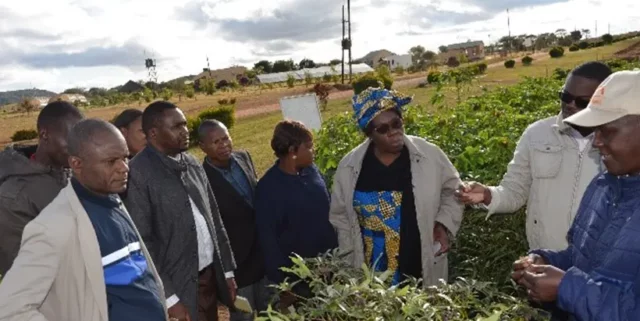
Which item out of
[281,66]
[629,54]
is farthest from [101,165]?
[281,66]

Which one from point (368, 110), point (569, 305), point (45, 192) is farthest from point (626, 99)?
point (45, 192)

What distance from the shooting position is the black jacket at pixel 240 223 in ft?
12.7

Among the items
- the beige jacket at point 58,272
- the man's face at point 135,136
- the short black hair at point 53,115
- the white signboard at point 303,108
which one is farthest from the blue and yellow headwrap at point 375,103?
the white signboard at point 303,108

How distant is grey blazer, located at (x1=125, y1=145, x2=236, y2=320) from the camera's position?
3191 millimetres

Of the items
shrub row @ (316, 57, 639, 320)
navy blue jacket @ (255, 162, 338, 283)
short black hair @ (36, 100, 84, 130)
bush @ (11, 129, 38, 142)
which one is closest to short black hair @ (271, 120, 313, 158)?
navy blue jacket @ (255, 162, 338, 283)

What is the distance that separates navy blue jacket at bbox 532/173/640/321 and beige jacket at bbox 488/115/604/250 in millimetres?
768

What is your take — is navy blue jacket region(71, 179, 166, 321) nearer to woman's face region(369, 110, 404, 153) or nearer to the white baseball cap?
woman's face region(369, 110, 404, 153)

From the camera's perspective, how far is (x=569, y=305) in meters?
1.82

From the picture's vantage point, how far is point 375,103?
121 inches

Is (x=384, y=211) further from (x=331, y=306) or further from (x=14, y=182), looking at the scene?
(x=14, y=182)

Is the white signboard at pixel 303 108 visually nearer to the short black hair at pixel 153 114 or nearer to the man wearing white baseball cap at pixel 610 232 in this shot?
the short black hair at pixel 153 114

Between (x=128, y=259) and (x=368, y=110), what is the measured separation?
4.57ft

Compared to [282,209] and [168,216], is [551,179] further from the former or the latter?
[168,216]

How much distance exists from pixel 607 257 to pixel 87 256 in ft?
5.35
